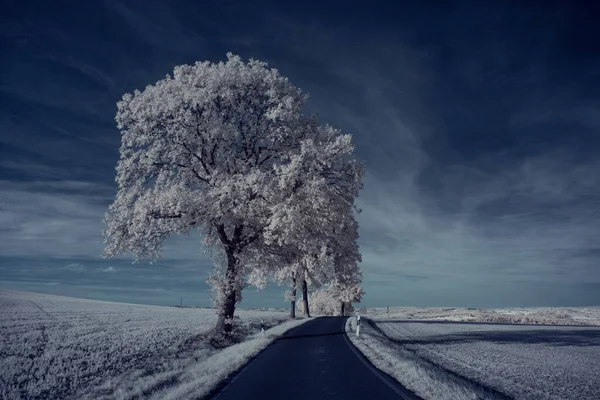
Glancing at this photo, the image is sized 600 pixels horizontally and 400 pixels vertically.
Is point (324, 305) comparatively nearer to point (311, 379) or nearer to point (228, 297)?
point (228, 297)

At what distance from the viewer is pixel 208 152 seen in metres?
22.5

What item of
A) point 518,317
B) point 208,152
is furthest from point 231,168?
point 518,317

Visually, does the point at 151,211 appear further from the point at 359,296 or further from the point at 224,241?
the point at 359,296

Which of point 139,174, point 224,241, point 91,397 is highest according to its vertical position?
point 139,174

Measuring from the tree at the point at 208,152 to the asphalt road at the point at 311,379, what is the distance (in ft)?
20.2

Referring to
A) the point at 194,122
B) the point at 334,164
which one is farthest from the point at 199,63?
the point at 334,164

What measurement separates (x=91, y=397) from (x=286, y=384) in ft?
16.1

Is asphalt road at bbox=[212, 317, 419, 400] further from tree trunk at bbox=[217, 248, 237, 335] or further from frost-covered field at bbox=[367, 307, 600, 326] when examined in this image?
frost-covered field at bbox=[367, 307, 600, 326]

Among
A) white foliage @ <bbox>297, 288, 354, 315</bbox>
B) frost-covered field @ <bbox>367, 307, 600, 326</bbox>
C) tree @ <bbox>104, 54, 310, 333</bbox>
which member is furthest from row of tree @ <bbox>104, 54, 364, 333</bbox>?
white foliage @ <bbox>297, 288, 354, 315</bbox>

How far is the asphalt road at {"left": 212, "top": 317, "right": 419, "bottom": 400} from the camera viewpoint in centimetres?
1020

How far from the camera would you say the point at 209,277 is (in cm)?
2308

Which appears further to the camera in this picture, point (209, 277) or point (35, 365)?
point (209, 277)

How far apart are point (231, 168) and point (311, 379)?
40.5 feet

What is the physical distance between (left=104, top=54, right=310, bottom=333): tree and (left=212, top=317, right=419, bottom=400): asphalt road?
616 cm
